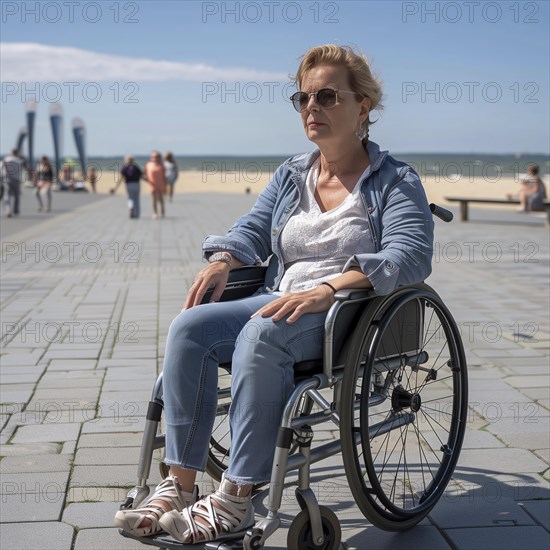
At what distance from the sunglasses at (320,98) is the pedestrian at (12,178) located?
60.8 ft

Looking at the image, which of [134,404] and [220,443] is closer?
[220,443]

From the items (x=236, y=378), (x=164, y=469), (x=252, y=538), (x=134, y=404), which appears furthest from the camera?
(x=134, y=404)

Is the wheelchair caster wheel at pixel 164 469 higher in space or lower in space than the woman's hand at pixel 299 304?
lower

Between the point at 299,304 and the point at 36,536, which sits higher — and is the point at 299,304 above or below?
above

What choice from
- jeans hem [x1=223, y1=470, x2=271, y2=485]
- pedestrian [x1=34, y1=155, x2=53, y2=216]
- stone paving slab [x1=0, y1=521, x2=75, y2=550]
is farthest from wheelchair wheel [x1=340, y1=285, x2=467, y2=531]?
pedestrian [x1=34, y1=155, x2=53, y2=216]

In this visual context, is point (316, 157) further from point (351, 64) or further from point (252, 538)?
point (252, 538)

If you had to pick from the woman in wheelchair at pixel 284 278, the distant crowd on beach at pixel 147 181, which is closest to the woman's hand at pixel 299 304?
the woman in wheelchair at pixel 284 278

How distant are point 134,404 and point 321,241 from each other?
186 centimetres

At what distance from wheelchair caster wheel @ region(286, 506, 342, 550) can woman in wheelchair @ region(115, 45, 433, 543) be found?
0.13 m

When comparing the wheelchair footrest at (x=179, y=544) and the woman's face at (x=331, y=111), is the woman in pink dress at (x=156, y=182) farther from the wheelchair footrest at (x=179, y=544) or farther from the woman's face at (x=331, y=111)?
the wheelchair footrest at (x=179, y=544)

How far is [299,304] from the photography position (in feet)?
9.32

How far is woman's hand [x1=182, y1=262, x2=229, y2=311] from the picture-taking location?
3.20 m

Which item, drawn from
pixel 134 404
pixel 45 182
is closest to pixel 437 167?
pixel 45 182

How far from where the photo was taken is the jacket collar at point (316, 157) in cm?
322
